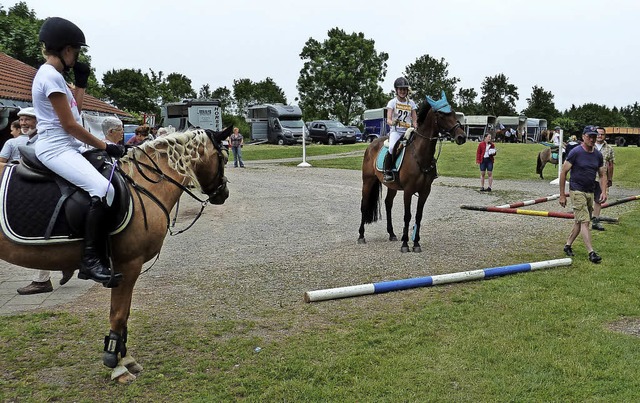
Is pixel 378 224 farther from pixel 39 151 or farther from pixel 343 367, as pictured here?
pixel 39 151

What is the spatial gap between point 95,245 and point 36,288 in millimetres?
Answer: 3515

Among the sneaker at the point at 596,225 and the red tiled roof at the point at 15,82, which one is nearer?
the sneaker at the point at 596,225

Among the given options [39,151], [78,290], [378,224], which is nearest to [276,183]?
[378,224]

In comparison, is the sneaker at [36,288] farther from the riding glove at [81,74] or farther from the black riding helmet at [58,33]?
the black riding helmet at [58,33]

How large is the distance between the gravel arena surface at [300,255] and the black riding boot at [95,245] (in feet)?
5.41

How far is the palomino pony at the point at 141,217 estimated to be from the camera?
158 inches

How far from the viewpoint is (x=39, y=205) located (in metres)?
3.87

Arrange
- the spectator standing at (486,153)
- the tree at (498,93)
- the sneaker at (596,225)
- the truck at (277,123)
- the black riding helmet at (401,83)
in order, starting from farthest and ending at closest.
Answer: the tree at (498,93) → the truck at (277,123) → the spectator standing at (486,153) → the sneaker at (596,225) → the black riding helmet at (401,83)

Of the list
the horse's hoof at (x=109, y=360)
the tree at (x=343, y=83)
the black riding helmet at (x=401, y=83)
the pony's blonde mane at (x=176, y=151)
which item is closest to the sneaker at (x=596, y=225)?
the black riding helmet at (x=401, y=83)

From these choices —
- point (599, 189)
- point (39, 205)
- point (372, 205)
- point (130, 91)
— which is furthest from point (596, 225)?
point (130, 91)

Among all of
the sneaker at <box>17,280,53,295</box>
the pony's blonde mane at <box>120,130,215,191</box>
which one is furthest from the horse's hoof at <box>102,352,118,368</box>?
the sneaker at <box>17,280,53,295</box>

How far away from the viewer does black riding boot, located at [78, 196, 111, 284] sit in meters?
3.82

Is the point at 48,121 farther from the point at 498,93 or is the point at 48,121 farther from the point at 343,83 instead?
the point at 498,93

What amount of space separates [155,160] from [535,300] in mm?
4758
